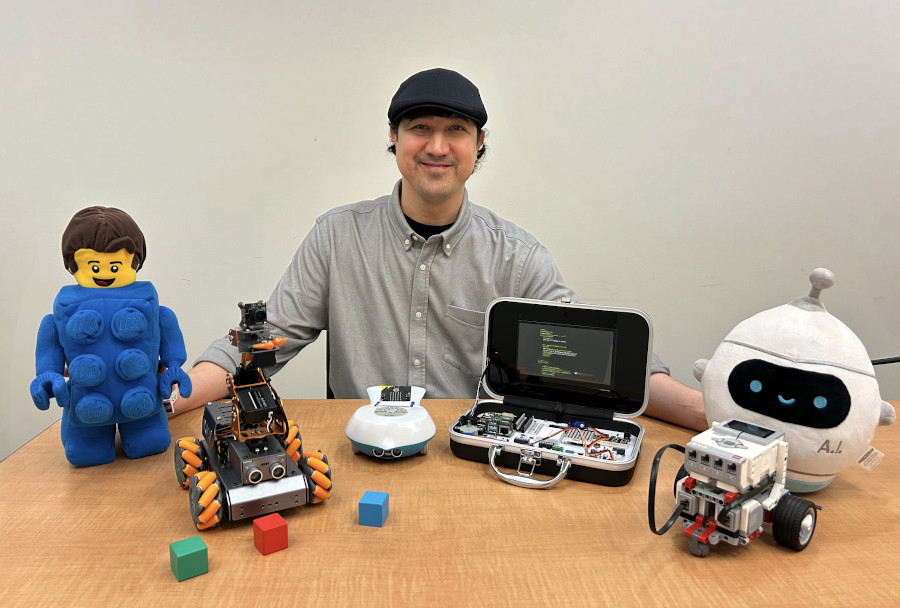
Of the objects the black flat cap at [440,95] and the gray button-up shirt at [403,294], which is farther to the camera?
the gray button-up shirt at [403,294]

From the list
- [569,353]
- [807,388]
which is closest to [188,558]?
[569,353]

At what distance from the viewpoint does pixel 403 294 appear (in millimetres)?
1602

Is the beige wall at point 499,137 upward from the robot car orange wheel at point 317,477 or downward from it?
upward

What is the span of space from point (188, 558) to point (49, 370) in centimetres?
42

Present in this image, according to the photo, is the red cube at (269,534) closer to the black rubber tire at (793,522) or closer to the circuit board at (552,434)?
Result: the circuit board at (552,434)

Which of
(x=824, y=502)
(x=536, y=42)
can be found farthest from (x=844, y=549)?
(x=536, y=42)

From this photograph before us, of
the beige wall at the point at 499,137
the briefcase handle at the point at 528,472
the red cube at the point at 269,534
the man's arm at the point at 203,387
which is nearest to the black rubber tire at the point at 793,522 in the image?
the briefcase handle at the point at 528,472

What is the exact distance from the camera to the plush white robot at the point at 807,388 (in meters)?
0.88

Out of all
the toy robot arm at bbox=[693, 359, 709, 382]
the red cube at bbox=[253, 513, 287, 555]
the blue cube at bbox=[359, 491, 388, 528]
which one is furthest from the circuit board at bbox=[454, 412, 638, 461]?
the red cube at bbox=[253, 513, 287, 555]

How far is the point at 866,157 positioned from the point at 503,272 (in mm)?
1622

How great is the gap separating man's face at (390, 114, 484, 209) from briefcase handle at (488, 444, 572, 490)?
726 mm

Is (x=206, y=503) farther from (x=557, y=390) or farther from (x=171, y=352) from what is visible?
(x=557, y=390)

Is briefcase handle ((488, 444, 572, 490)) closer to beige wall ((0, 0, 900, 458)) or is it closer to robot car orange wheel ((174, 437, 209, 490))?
robot car orange wheel ((174, 437, 209, 490))

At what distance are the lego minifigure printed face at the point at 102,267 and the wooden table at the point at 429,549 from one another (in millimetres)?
314
